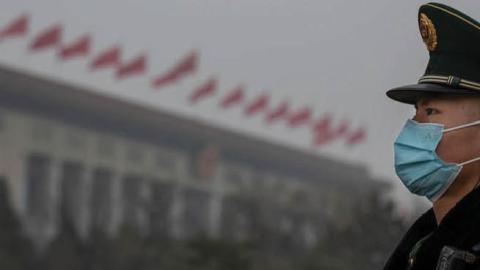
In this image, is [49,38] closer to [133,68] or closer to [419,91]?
[133,68]

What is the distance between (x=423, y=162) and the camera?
1.86m

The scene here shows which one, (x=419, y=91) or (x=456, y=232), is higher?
(x=419, y=91)

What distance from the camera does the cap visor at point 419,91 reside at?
1.82m

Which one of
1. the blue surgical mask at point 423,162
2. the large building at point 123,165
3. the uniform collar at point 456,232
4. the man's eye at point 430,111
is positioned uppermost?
the man's eye at point 430,111

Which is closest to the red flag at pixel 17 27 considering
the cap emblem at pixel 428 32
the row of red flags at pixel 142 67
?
the row of red flags at pixel 142 67

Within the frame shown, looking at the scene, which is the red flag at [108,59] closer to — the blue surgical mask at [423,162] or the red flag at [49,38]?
the red flag at [49,38]

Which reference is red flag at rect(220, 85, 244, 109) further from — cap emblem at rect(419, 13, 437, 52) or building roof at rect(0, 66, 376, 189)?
cap emblem at rect(419, 13, 437, 52)

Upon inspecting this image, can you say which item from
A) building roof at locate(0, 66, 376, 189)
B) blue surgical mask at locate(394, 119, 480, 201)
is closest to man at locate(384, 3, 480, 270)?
blue surgical mask at locate(394, 119, 480, 201)

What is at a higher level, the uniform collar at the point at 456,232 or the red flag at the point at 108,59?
the uniform collar at the point at 456,232

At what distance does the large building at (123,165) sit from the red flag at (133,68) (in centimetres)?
314

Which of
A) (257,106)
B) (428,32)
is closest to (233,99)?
(257,106)

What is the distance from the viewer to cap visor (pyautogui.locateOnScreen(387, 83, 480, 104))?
1.82 meters

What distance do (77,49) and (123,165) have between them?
10.7 m

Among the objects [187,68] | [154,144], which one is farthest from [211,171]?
[187,68]
